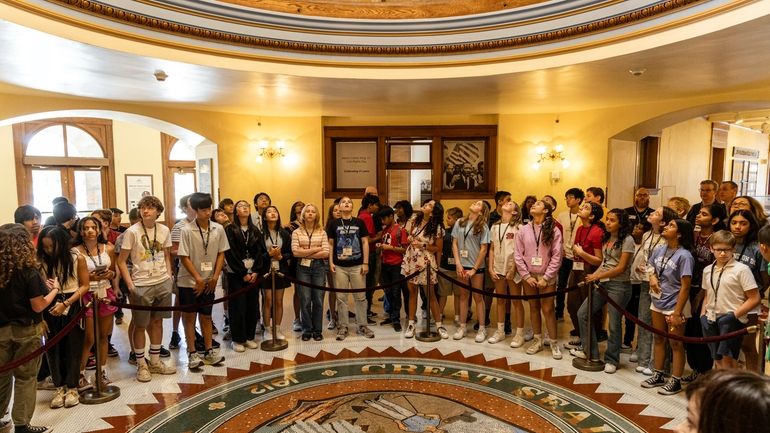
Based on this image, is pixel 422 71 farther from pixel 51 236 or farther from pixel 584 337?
pixel 51 236

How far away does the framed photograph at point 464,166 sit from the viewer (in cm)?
1016

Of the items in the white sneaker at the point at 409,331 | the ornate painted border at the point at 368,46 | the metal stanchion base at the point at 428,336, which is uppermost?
the ornate painted border at the point at 368,46

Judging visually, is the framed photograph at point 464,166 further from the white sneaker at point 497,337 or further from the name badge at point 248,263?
the name badge at point 248,263

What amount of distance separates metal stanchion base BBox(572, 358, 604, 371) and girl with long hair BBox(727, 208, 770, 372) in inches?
47.2

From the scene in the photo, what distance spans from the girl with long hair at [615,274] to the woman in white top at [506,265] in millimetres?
784

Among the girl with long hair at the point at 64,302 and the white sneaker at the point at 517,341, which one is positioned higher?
the girl with long hair at the point at 64,302

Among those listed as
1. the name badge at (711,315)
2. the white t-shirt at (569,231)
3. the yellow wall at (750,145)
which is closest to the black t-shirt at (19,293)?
the name badge at (711,315)

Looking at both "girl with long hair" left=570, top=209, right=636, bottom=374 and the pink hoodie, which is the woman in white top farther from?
"girl with long hair" left=570, top=209, right=636, bottom=374

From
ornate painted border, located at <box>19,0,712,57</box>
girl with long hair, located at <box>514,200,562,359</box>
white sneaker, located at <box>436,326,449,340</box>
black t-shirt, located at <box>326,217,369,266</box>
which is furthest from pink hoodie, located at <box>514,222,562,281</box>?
ornate painted border, located at <box>19,0,712,57</box>

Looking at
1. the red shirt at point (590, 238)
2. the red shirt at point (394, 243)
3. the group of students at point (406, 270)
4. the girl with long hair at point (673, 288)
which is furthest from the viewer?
the red shirt at point (394, 243)

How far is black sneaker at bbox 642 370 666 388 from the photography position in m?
4.25

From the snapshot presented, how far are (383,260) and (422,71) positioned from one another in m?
2.70

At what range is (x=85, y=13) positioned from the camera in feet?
15.6

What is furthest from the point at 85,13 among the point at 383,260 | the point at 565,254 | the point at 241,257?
the point at 565,254
